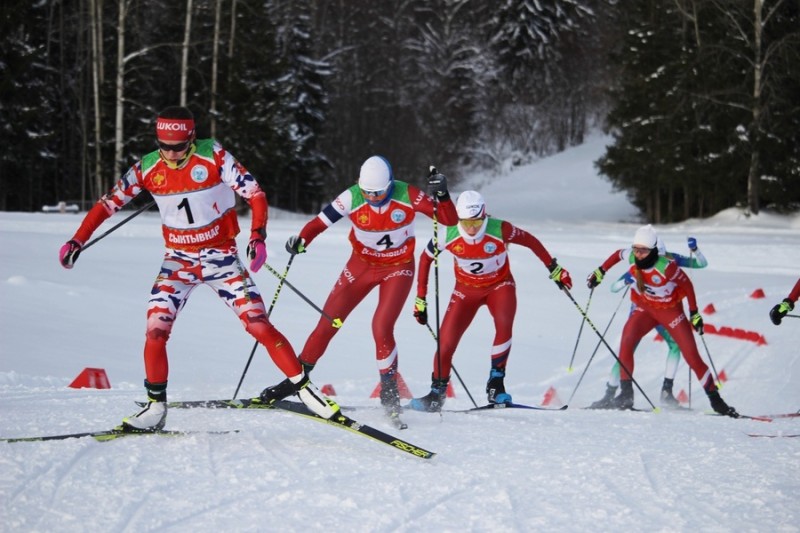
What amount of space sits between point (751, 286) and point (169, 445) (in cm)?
1312

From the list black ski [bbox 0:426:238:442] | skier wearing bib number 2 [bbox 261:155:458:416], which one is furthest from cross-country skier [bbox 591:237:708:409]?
black ski [bbox 0:426:238:442]

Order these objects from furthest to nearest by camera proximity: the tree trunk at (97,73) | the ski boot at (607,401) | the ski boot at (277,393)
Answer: the tree trunk at (97,73), the ski boot at (607,401), the ski boot at (277,393)

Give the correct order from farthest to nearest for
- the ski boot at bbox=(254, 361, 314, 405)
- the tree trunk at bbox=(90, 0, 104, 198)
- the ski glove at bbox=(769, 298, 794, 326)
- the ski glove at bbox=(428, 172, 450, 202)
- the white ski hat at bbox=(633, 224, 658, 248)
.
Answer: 1. the tree trunk at bbox=(90, 0, 104, 198)
2. the white ski hat at bbox=(633, 224, 658, 248)
3. the ski glove at bbox=(769, 298, 794, 326)
4. the ski glove at bbox=(428, 172, 450, 202)
5. the ski boot at bbox=(254, 361, 314, 405)

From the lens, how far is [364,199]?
6.92m

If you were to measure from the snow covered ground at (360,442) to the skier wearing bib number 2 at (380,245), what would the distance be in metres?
0.59

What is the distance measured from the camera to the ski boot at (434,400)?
24.8 ft

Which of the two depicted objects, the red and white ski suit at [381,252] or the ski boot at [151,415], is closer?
the ski boot at [151,415]

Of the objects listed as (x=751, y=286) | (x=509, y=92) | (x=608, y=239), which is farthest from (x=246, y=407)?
(x=509, y=92)

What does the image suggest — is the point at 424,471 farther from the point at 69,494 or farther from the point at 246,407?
the point at 69,494

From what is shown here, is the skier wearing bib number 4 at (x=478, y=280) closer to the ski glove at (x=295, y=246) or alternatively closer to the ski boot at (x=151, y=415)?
the ski glove at (x=295, y=246)

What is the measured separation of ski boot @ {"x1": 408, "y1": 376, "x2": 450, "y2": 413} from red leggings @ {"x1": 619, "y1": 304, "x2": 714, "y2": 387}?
7.82ft

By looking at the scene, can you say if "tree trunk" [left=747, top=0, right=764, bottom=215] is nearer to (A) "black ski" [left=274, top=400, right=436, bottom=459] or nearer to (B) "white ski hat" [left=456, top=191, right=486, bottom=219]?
(B) "white ski hat" [left=456, top=191, right=486, bottom=219]

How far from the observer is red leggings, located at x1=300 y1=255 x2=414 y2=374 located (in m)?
6.83

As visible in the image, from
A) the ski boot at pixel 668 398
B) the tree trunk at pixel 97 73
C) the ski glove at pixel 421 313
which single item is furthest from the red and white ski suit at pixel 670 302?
the tree trunk at pixel 97 73
